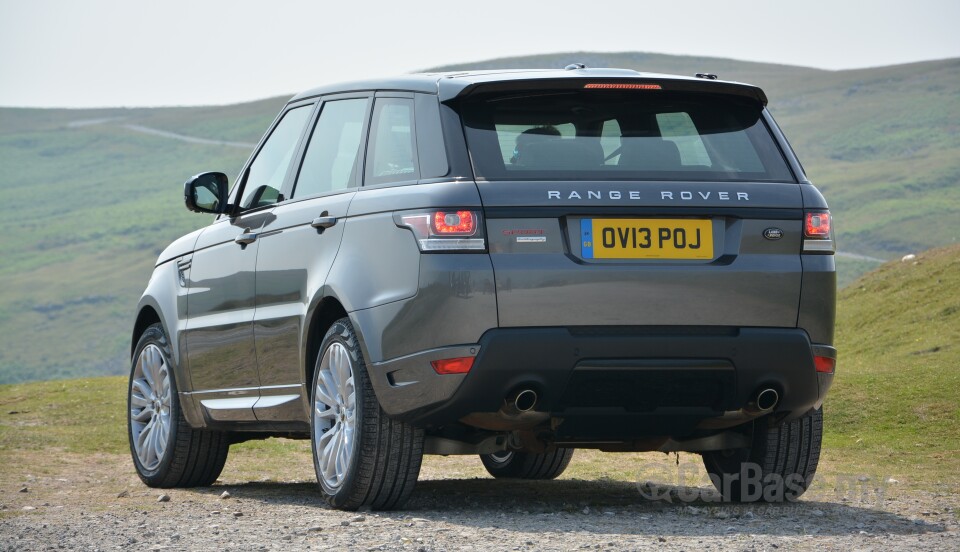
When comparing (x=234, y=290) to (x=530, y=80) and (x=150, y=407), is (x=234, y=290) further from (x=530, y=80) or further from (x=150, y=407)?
(x=530, y=80)

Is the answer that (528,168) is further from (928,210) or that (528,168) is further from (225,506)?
(928,210)

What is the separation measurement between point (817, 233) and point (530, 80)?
1480 mm

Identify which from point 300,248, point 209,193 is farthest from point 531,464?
point 300,248

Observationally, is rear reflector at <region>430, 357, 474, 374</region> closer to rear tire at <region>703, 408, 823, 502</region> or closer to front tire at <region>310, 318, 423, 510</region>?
front tire at <region>310, 318, 423, 510</region>

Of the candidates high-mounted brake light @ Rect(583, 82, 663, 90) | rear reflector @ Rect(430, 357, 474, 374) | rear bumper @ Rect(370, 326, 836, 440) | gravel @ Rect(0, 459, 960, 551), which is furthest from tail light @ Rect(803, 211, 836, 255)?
rear reflector @ Rect(430, 357, 474, 374)

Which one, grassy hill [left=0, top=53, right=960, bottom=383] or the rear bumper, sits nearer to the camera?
the rear bumper

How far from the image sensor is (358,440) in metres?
6.80

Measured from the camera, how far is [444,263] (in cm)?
634

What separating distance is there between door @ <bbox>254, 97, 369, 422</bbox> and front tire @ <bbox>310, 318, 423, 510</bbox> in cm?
30

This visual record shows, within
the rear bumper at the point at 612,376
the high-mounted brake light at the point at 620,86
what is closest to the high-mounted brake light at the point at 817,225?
the rear bumper at the point at 612,376

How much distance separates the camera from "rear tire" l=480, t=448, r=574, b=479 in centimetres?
983

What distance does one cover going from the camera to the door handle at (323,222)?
23.4ft

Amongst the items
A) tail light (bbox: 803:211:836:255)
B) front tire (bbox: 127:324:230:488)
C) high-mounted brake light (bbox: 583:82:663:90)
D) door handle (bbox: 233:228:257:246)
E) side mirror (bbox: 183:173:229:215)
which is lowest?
front tire (bbox: 127:324:230:488)

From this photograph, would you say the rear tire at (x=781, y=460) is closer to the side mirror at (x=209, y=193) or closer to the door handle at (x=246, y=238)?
the door handle at (x=246, y=238)
